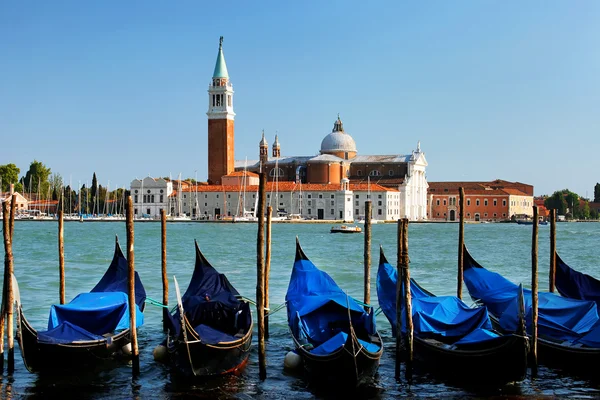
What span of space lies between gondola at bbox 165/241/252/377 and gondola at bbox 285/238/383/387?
1.68ft

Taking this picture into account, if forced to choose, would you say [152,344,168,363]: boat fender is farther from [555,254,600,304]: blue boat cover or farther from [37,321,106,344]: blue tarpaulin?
[555,254,600,304]: blue boat cover

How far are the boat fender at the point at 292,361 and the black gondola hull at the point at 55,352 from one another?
1.59m

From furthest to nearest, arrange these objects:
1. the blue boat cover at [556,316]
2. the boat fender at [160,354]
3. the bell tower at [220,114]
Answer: the bell tower at [220,114] < the boat fender at [160,354] < the blue boat cover at [556,316]

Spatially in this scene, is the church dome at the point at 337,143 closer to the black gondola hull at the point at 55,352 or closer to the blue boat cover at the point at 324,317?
the blue boat cover at the point at 324,317

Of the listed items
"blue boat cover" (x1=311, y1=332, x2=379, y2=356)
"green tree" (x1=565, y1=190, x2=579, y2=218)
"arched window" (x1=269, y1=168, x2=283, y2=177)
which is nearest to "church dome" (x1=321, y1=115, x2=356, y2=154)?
"arched window" (x1=269, y1=168, x2=283, y2=177)

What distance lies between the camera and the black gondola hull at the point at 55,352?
646 cm

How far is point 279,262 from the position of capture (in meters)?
19.1

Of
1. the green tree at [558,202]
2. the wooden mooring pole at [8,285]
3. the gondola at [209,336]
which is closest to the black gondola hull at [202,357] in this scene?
the gondola at [209,336]

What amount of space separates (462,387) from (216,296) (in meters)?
2.90

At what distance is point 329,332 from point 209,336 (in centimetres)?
111

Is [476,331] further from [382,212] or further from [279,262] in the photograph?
[382,212]

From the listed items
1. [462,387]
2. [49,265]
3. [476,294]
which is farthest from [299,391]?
[49,265]

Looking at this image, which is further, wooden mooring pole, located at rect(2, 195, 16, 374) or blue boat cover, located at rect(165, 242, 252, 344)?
blue boat cover, located at rect(165, 242, 252, 344)

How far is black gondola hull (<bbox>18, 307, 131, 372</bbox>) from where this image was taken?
646 cm
